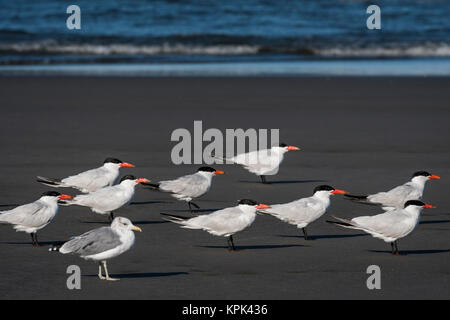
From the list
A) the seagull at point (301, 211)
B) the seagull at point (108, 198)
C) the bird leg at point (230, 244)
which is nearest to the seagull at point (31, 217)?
the seagull at point (108, 198)

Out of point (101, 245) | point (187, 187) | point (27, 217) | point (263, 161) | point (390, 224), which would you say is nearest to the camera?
point (101, 245)

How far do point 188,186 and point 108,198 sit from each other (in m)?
0.94

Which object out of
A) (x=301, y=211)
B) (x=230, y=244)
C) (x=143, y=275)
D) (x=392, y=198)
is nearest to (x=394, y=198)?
(x=392, y=198)

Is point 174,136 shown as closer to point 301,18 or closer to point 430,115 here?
point 430,115

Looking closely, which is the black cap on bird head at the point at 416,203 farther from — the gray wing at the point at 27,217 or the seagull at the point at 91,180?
the seagull at the point at 91,180

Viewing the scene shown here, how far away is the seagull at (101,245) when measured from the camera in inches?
227

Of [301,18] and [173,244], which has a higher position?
[301,18]

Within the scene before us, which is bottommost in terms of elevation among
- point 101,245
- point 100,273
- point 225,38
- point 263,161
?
point 100,273

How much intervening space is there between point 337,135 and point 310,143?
84cm

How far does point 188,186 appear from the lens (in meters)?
8.21

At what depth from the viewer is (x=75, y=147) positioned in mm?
11789

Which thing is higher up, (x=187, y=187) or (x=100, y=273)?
(x=187, y=187)

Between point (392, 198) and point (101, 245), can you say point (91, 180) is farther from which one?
point (392, 198)

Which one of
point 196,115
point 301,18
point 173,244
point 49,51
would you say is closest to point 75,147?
point 196,115
